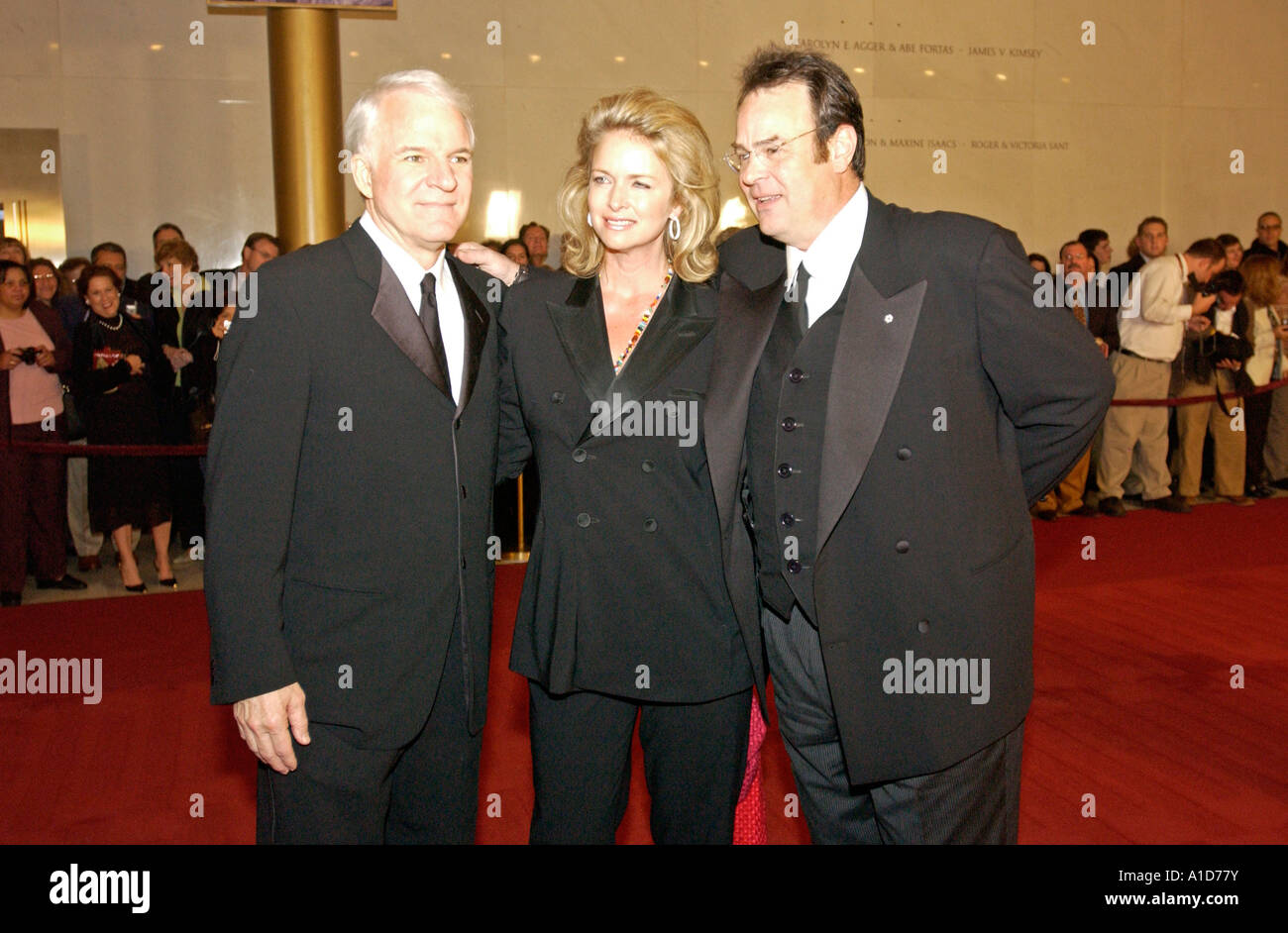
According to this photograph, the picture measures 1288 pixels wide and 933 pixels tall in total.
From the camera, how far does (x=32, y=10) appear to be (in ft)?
34.0

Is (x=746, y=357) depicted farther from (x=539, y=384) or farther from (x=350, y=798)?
(x=350, y=798)

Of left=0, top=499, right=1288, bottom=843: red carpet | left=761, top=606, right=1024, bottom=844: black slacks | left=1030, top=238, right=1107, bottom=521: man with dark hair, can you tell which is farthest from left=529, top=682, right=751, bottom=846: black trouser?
left=1030, top=238, right=1107, bottom=521: man with dark hair

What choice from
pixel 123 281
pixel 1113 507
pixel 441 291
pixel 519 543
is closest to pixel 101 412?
pixel 123 281

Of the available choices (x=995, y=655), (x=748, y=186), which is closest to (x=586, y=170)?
(x=748, y=186)

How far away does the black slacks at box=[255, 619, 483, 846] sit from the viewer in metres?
2.35

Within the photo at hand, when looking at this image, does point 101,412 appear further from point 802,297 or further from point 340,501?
point 802,297

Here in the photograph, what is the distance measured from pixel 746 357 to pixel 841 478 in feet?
1.21

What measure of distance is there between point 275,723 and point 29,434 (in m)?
5.93

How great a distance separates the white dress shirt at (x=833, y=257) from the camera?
2467 millimetres

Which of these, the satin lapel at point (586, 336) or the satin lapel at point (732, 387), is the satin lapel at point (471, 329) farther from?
the satin lapel at point (732, 387)

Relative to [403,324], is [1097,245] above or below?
above

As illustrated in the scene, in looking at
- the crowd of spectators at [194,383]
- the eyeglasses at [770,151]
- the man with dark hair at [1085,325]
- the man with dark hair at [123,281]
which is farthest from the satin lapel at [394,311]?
the man with dark hair at [1085,325]

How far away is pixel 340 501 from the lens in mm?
2383

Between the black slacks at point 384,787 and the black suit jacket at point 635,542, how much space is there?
254 mm
